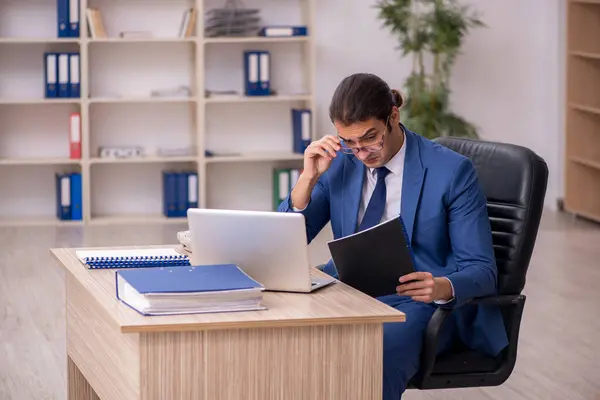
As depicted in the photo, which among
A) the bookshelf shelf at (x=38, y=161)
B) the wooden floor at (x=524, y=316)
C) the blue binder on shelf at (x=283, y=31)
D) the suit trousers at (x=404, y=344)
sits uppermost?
the blue binder on shelf at (x=283, y=31)

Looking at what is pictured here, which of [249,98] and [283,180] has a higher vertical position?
[249,98]

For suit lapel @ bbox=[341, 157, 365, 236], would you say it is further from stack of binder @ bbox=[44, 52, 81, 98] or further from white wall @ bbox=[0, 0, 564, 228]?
white wall @ bbox=[0, 0, 564, 228]

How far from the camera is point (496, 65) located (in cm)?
882

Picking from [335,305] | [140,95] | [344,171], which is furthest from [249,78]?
[335,305]

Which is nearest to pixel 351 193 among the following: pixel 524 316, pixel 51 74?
pixel 524 316

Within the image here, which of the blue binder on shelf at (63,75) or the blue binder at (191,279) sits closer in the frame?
the blue binder at (191,279)

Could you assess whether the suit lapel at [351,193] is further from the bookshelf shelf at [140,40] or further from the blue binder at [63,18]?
the blue binder at [63,18]

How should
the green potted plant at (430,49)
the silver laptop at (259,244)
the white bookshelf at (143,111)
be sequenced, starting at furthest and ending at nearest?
the white bookshelf at (143,111) → the green potted plant at (430,49) → the silver laptop at (259,244)

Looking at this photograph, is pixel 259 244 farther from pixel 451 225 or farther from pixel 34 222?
pixel 34 222

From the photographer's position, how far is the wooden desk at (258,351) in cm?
247

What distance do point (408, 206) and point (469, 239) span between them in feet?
0.65

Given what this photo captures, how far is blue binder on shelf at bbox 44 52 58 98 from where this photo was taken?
7.87 metres

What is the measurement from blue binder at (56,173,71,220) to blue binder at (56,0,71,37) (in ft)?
3.38

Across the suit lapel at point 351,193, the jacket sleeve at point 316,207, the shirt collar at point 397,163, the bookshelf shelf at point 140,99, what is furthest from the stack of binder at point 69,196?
the shirt collar at point 397,163
